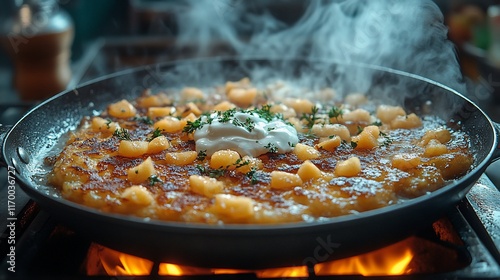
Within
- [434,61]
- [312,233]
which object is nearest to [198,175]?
[312,233]

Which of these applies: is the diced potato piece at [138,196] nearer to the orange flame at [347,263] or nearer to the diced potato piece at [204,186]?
the diced potato piece at [204,186]

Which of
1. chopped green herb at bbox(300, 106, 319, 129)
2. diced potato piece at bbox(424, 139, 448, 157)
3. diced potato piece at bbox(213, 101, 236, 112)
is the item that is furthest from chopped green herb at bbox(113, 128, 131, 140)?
diced potato piece at bbox(424, 139, 448, 157)

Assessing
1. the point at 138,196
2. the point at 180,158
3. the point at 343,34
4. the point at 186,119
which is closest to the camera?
the point at 138,196

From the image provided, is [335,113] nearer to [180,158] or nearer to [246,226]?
[180,158]

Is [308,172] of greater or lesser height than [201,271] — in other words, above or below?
above

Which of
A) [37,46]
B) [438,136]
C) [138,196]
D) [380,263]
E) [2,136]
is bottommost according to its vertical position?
[380,263]

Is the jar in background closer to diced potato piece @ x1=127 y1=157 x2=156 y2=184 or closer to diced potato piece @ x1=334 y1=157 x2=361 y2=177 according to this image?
diced potato piece @ x1=127 y1=157 x2=156 y2=184

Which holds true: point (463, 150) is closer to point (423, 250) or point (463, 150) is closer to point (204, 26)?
point (423, 250)

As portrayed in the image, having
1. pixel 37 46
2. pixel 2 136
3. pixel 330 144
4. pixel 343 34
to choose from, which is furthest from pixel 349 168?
pixel 37 46
